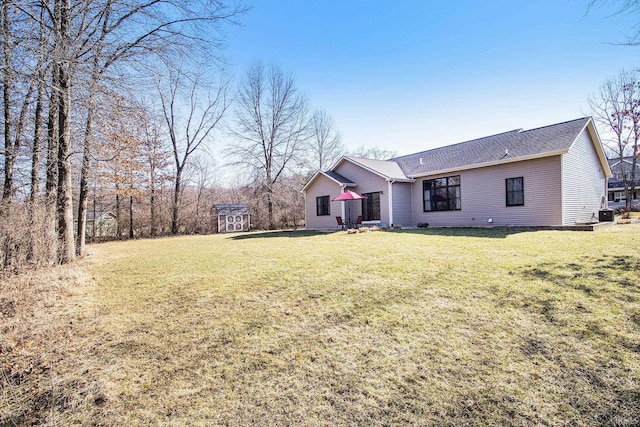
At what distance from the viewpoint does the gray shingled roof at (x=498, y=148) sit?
11.4 meters

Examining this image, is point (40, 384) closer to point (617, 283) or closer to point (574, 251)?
point (617, 283)

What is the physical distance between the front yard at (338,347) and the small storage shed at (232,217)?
16.2 meters

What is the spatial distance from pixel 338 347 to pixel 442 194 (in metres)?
13.0

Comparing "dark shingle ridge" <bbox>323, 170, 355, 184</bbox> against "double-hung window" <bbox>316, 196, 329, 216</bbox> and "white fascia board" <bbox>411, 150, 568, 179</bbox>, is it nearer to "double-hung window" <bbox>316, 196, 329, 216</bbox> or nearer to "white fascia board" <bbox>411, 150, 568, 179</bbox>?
"double-hung window" <bbox>316, 196, 329, 216</bbox>

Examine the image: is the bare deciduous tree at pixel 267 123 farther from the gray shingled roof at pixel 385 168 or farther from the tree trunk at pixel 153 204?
the gray shingled roof at pixel 385 168

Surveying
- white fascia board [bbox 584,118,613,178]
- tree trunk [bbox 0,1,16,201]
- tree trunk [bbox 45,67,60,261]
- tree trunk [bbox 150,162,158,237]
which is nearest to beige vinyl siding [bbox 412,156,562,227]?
white fascia board [bbox 584,118,613,178]

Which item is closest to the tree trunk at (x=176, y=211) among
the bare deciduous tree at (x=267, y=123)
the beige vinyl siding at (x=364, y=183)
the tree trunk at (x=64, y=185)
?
the bare deciduous tree at (x=267, y=123)

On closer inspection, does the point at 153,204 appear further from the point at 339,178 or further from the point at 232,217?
the point at 339,178

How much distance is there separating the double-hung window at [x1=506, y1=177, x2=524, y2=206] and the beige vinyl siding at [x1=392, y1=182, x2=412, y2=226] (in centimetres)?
463

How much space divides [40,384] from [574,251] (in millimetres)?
8912

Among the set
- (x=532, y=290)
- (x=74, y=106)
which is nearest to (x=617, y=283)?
(x=532, y=290)

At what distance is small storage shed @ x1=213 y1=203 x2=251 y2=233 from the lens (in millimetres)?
21781

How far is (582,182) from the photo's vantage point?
40.0ft

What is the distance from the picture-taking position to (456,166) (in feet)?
44.9
